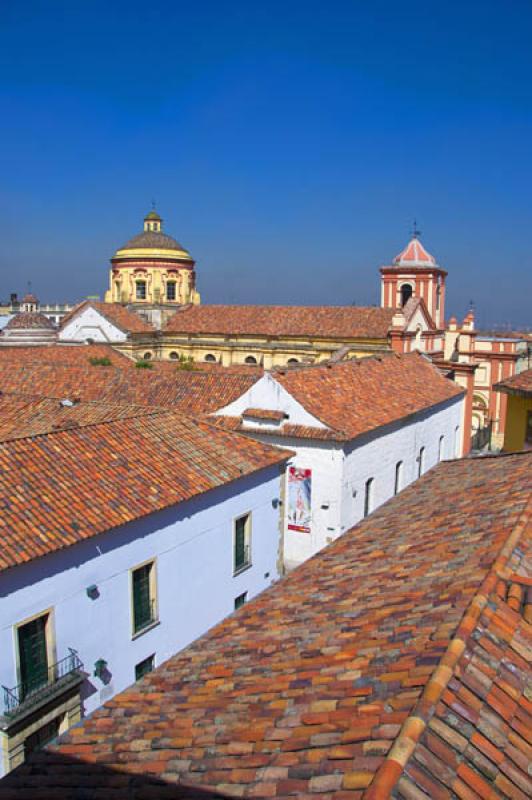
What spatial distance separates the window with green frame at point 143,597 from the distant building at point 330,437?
5905 mm

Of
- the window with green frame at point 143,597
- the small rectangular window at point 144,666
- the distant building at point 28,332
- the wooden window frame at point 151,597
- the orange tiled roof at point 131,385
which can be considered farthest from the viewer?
the distant building at point 28,332

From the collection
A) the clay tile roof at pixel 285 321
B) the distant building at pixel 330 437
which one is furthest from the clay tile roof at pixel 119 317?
the distant building at pixel 330 437

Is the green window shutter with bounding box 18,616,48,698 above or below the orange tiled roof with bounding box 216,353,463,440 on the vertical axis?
below

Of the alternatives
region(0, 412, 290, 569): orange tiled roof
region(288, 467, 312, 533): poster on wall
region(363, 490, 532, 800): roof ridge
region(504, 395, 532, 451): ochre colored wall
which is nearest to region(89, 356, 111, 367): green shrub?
region(288, 467, 312, 533): poster on wall

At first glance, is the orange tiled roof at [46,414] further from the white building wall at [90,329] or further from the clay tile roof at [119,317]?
the clay tile roof at [119,317]

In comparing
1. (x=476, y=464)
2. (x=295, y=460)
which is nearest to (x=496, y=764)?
(x=476, y=464)

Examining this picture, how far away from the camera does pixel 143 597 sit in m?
12.0

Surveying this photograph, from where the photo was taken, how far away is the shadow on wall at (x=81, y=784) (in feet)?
14.5

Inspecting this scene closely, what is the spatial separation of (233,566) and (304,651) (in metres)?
8.31

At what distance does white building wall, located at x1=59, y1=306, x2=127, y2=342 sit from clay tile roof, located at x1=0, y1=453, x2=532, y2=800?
34.2 m

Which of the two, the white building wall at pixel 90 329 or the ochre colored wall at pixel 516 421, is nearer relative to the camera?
the ochre colored wall at pixel 516 421

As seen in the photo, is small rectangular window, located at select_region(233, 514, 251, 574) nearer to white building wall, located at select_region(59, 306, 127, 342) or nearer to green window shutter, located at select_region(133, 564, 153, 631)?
green window shutter, located at select_region(133, 564, 153, 631)

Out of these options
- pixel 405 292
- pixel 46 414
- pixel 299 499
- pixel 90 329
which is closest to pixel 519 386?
pixel 299 499

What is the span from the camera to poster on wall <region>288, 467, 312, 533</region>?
18.5 metres
